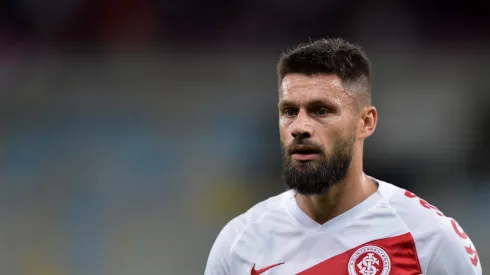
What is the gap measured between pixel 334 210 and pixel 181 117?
4.24 meters

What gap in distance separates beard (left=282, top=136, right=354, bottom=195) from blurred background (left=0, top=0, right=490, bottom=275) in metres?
3.47

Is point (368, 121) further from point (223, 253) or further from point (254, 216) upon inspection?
point (223, 253)

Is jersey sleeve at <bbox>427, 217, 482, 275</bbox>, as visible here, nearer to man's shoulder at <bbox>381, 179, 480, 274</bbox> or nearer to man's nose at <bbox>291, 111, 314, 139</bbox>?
man's shoulder at <bbox>381, 179, 480, 274</bbox>

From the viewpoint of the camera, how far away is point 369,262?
2791mm

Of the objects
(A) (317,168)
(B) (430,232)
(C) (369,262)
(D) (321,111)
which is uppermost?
(D) (321,111)

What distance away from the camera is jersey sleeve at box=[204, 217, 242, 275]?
120 inches

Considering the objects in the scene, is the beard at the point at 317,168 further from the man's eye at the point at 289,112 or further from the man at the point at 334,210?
A: the man's eye at the point at 289,112

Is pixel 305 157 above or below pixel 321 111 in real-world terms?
below

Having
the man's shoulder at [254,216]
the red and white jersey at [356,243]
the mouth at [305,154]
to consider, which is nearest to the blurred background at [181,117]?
the man's shoulder at [254,216]

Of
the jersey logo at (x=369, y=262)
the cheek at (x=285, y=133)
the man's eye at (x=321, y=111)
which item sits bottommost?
the jersey logo at (x=369, y=262)

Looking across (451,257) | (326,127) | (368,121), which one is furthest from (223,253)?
(451,257)

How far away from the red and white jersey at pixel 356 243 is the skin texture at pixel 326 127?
0.06 metres

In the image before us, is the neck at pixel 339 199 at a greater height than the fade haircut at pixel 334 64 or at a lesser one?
lesser

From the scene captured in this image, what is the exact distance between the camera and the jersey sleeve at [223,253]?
304 centimetres
